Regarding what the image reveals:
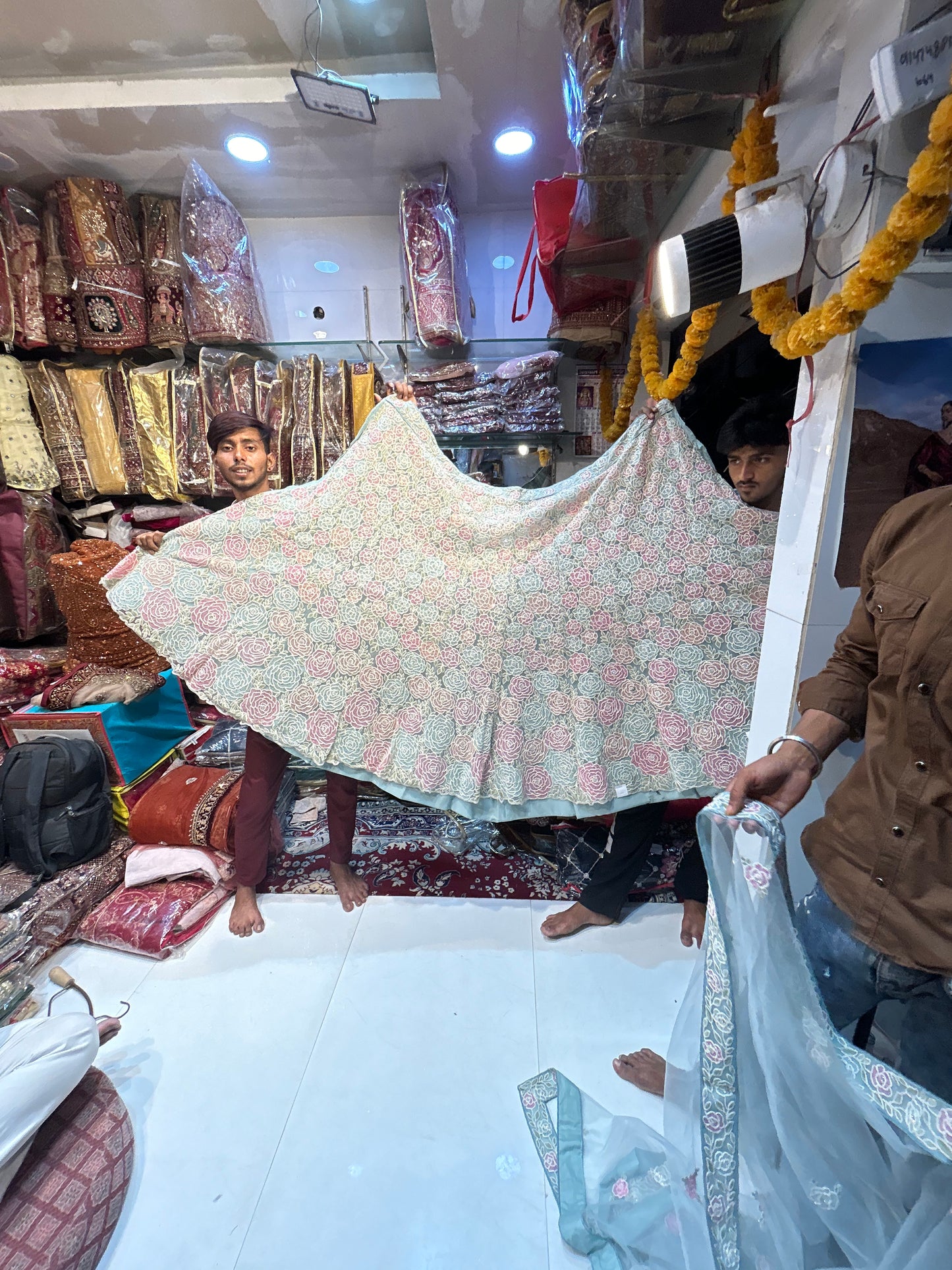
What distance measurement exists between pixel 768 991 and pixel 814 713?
44 centimetres

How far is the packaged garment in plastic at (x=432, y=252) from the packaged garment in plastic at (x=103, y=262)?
1.22 meters

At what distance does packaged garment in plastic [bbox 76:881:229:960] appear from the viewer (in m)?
1.69

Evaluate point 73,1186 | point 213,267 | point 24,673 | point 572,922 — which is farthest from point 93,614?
point 572,922

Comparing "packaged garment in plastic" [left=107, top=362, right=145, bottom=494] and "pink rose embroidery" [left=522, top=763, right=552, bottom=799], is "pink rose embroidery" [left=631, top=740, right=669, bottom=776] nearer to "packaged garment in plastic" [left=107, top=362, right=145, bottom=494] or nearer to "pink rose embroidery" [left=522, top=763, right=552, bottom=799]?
"pink rose embroidery" [left=522, top=763, right=552, bottom=799]

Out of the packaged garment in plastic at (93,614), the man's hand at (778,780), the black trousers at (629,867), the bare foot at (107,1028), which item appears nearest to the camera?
the man's hand at (778,780)

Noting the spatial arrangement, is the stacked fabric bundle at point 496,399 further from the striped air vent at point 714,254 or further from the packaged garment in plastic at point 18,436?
the packaged garment in plastic at point 18,436

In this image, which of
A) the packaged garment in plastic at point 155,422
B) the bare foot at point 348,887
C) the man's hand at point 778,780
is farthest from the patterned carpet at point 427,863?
the packaged garment in plastic at point 155,422

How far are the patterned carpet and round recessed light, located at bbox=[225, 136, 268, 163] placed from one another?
2807mm

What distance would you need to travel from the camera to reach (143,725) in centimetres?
229

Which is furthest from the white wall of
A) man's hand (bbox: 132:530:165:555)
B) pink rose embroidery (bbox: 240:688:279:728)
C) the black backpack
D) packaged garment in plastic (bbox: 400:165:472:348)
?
the black backpack

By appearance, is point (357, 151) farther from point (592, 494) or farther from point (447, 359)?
point (592, 494)

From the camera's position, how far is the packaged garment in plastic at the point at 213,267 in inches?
90.1

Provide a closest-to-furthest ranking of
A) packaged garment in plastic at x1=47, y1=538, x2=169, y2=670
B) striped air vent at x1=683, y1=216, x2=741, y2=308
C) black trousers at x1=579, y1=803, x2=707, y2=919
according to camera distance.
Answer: striped air vent at x1=683, y1=216, x2=741, y2=308, black trousers at x1=579, y1=803, x2=707, y2=919, packaged garment in plastic at x1=47, y1=538, x2=169, y2=670

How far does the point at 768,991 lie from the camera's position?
80 centimetres
